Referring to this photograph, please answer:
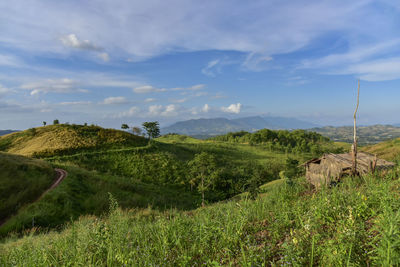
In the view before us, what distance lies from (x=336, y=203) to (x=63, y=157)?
42938 mm

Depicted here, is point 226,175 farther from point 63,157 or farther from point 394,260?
point 394,260

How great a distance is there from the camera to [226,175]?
4347 centimetres

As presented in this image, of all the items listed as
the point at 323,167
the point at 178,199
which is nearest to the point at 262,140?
the point at 178,199

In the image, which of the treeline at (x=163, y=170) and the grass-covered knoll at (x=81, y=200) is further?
the treeline at (x=163, y=170)

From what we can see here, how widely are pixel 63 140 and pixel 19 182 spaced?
26.4 metres

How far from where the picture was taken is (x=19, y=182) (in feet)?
63.7

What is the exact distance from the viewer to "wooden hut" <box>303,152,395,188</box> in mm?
10648

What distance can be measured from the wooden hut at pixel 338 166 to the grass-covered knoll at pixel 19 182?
2300cm

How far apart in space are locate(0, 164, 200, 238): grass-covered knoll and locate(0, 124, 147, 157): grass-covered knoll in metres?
13.8

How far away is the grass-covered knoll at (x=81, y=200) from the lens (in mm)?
14711

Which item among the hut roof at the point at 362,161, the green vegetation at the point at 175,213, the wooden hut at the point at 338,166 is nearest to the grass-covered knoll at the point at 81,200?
the green vegetation at the point at 175,213

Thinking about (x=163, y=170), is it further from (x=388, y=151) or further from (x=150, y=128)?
(x=388, y=151)

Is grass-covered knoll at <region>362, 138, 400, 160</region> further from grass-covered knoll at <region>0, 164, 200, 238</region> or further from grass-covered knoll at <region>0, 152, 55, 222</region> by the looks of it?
grass-covered knoll at <region>0, 152, 55, 222</region>

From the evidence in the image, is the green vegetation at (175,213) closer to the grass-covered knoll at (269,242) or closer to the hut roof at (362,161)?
the grass-covered knoll at (269,242)
